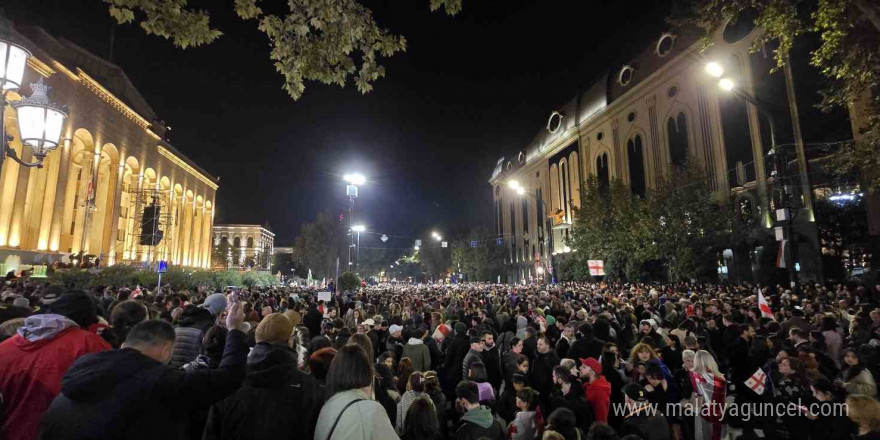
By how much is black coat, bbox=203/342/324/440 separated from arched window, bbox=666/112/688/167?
3497 centimetres

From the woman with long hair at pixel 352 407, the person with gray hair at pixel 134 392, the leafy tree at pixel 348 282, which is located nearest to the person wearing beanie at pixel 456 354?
the woman with long hair at pixel 352 407

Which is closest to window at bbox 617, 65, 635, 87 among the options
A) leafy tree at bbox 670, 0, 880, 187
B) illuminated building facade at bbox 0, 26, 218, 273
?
leafy tree at bbox 670, 0, 880, 187

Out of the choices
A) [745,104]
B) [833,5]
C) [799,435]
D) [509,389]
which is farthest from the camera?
[745,104]

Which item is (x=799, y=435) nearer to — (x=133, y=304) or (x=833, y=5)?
(x=133, y=304)

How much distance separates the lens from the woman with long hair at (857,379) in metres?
4.50

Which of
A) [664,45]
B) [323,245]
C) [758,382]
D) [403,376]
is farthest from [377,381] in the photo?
[323,245]

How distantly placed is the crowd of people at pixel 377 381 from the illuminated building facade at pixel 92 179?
17.0 m

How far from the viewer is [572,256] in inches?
1534

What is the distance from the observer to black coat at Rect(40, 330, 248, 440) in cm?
207

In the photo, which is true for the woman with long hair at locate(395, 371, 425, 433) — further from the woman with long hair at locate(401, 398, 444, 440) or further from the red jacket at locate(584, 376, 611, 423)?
the red jacket at locate(584, 376, 611, 423)

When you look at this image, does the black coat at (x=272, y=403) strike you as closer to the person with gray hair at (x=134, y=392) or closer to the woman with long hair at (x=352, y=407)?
the woman with long hair at (x=352, y=407)

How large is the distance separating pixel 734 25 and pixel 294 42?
104 feet

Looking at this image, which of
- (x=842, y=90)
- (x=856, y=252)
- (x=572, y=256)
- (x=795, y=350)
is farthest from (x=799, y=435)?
(x=572, y=256)

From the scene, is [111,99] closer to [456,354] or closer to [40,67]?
[40,67]
